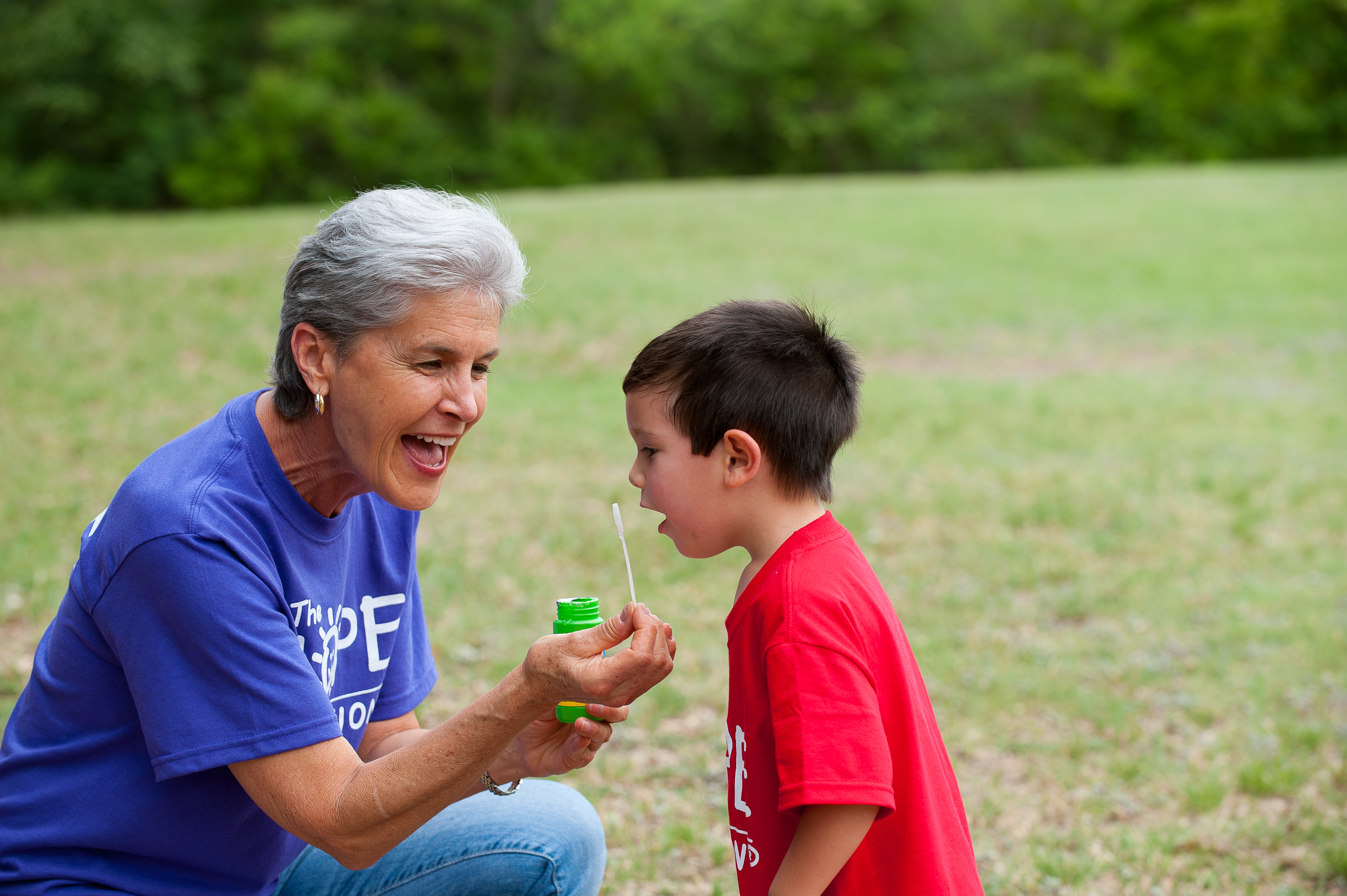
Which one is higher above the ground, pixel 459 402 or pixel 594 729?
pixel 459 402

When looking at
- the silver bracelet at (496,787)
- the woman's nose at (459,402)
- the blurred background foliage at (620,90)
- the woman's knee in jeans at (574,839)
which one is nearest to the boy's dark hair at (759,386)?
the woman's nose at (459,402)

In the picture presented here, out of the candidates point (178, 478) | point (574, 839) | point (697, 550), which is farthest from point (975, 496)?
point (178, 478)

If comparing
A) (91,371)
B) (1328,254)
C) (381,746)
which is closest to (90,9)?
(91,371)

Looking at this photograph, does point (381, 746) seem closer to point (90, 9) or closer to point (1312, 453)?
point (1312, 453)

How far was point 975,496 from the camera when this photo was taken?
23.1 feet

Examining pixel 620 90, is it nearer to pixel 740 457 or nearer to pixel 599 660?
pixel 740 457

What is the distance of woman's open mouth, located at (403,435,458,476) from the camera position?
2127mm

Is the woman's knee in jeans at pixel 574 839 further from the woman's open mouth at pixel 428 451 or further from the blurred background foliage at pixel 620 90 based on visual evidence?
the blurred background foliage at pixel 620 90

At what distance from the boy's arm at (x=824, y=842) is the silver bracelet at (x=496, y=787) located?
755 millimetres

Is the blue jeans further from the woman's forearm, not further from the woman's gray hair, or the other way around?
the woman's gray hair

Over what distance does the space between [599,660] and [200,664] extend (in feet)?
2.03

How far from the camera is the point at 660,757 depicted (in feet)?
13.9

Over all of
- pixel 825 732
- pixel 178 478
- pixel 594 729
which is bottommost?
pixel 594 729

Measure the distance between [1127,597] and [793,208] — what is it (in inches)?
534
